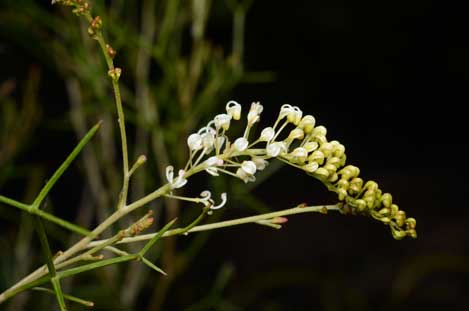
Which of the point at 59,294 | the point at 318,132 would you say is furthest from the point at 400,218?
the point at 59,294

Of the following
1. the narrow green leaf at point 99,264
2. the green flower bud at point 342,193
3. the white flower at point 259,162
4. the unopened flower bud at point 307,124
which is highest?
the unopened flower bud at point 307,124

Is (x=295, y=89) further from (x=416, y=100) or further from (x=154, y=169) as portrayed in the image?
(x=154, y=169)

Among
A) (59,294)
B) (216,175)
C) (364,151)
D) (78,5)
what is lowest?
(59,294)

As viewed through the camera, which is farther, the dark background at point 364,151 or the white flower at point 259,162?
the dark background at point 364,151

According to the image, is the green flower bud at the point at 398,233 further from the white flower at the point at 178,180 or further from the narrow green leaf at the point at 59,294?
the narrow green leaf at the point at 59,294

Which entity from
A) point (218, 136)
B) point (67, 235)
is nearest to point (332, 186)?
point (218, 136)

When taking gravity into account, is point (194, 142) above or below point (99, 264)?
above

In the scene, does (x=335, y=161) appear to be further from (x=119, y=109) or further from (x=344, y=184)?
(x=119, y=109)

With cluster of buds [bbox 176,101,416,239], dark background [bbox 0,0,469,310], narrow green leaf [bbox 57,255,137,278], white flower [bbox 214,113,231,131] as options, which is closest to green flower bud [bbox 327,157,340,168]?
cluster of buds [bbox 176,101,416,239]

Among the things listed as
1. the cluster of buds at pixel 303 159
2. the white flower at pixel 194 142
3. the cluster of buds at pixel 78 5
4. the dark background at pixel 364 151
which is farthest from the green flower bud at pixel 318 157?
the dark background at pixel 364 151

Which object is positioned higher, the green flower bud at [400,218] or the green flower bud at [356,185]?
the green flower bud at [356,185]

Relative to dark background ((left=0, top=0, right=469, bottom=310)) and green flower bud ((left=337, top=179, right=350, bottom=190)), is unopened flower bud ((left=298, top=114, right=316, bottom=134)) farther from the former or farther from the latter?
dark background ((left=0, top=0, right=469, bottom=310))
